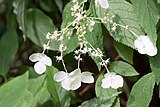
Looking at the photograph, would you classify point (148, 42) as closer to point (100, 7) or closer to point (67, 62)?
point (100, 7)

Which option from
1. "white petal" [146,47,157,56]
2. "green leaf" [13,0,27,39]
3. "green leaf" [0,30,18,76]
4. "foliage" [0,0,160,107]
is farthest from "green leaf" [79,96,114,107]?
"green leaf" [0,30,18,76]

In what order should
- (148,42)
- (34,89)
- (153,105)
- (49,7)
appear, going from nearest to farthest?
(148,42), (34,89), (153,105), (49,7)

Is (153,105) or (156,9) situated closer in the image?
(156,9)

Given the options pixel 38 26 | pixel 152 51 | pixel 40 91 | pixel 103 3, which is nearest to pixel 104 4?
pixel 103 3

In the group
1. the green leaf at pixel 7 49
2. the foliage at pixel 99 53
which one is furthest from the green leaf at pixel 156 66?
the green leaf at pixel 7 49

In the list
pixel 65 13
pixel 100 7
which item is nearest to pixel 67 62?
pixel 65 13

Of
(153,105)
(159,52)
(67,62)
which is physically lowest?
(153,105)

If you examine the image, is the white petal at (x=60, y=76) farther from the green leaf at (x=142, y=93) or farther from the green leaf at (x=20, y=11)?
the green leaf at (x=20, y=11)
